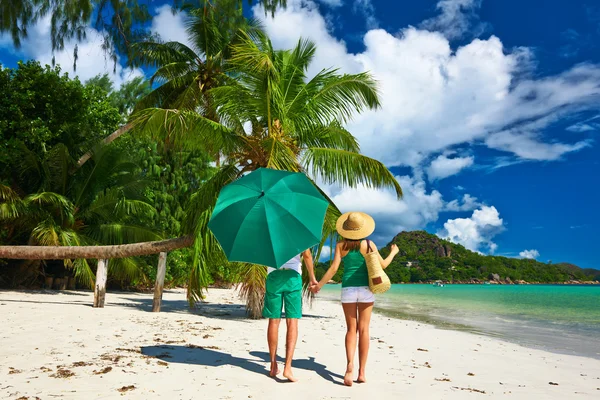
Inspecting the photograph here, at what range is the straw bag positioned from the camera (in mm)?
4105

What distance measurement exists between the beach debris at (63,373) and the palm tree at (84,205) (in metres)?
10.4

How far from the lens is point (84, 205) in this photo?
15.5m

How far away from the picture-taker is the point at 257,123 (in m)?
10.4

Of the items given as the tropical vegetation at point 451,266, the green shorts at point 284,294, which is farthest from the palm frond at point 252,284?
the tropical vegetation at point 451,266

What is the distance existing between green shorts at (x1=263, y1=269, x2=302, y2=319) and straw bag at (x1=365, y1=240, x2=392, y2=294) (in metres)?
0.71

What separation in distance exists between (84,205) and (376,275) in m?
14.1

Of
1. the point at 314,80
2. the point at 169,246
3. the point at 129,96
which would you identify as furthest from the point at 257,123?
the point at 129,96

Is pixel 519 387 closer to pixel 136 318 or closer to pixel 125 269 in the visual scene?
pixel 136 318

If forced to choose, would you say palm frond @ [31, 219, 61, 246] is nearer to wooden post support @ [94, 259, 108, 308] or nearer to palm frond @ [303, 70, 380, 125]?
wooden post support @ [94, 259, 108, 308]

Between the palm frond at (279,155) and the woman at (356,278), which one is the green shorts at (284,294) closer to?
the woman at (356,278)

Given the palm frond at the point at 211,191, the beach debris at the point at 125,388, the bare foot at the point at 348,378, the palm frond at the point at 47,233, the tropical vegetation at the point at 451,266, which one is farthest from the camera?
the tropical vegetation at the point at 451,266

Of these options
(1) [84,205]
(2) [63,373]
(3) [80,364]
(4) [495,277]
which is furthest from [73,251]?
(4) [495,277]

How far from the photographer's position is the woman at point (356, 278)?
4.26 metres

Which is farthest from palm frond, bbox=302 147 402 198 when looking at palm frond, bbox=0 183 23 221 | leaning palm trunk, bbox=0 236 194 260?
palm frond, bbox=0 183 23 221
